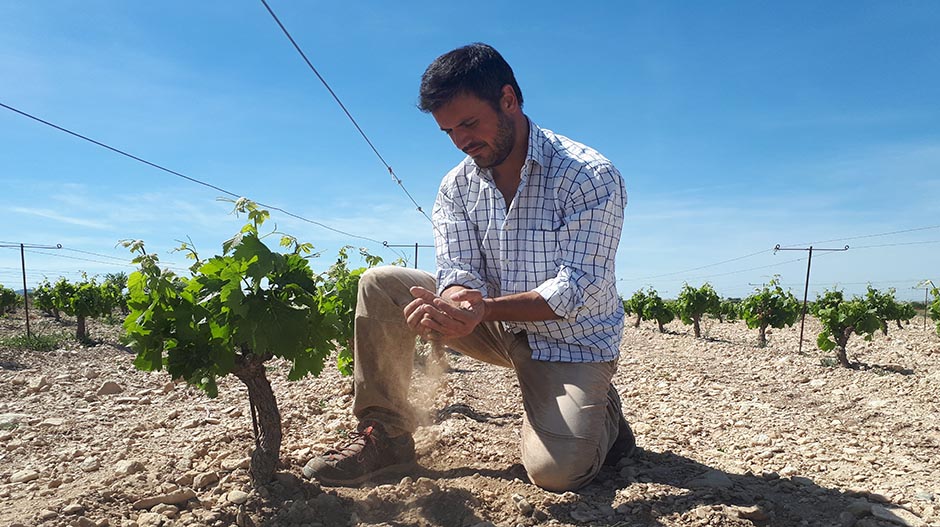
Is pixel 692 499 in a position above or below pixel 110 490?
above

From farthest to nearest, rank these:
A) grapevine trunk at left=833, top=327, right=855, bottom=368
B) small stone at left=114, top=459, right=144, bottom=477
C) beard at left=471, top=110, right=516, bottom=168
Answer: grapevine trunk at left=833, top=327, right=855, bottom=368, small stone at left=114, top=459, right=144, bottom=477, beard at left=471, top=110, right=516, bottom=168

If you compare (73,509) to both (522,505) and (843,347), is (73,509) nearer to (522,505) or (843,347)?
(522,505)

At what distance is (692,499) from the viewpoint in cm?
268

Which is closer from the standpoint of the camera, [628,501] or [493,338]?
[628,501]

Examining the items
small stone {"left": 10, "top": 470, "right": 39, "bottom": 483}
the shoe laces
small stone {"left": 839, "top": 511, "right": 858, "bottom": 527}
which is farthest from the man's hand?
small stone {"left": 10, "top": 470, "right": 39, "bottom": 483}

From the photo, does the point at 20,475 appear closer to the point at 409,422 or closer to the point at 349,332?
the point at 409,422

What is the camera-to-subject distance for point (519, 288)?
3113 millimetres

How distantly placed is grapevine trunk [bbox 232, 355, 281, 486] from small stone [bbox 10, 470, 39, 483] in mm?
1309

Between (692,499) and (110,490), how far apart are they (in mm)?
2411

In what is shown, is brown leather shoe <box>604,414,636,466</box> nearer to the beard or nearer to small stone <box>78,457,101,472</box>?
the beard

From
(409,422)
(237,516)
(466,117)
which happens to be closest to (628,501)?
(409,422)

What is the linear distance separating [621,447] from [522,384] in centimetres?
61

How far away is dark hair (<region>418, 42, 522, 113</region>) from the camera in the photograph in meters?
2.87

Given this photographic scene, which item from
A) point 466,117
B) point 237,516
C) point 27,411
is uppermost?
point 466,117
